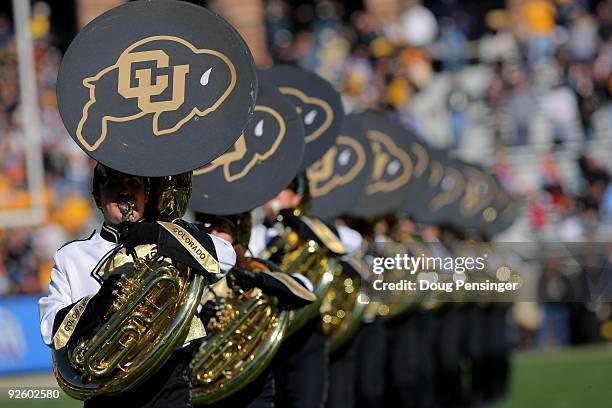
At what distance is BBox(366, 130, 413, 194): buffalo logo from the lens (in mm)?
9164

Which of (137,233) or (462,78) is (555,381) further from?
(137,233)

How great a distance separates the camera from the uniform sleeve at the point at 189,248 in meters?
4.22

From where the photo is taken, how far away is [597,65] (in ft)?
68.7

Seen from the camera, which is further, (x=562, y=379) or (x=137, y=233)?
(x=562, y=379)

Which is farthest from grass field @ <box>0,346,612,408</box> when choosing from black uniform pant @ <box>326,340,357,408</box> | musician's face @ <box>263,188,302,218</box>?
musician's face @ <box>263,188,302,218</box>

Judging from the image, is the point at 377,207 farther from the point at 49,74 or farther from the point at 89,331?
the point at 49,74

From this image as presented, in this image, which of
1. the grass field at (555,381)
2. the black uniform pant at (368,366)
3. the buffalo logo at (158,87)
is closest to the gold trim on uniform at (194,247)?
the buffalo logo at (158,87)

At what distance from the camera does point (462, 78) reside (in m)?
21.6

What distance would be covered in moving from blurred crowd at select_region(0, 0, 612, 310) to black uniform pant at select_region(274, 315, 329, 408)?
9460 millimetres

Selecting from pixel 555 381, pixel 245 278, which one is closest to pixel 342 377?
pixel 245 278

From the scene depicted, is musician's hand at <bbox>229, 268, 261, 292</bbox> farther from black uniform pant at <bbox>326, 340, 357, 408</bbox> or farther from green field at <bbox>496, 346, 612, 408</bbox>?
green field at <bbox>496, 346, 612, 408</bbox>

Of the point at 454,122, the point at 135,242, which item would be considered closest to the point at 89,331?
the point at 135,242

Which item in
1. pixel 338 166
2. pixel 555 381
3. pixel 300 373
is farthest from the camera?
pixel 555 381

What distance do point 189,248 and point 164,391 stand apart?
53cm
